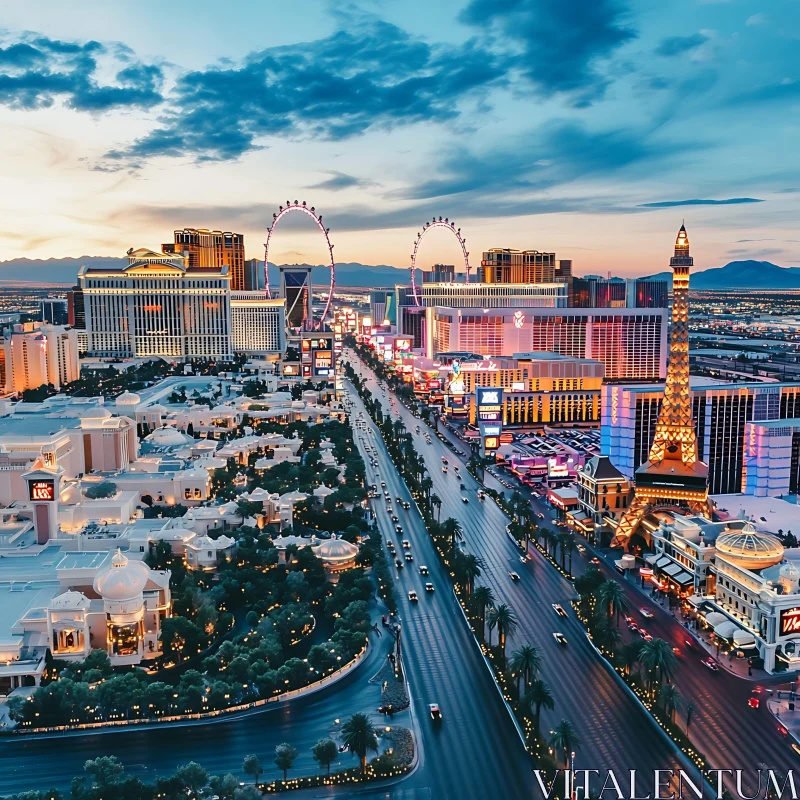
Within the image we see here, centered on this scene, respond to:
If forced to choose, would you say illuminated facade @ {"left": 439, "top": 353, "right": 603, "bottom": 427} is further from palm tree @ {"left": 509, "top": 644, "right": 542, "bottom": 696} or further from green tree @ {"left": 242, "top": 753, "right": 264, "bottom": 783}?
green tree @ {"left": 242, "top": 753, "right": 264, "bottom": 783}

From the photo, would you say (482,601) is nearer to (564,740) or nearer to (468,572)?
(468,572)

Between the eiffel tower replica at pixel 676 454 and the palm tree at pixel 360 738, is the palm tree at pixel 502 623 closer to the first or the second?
the palm tree at pixel 360 738

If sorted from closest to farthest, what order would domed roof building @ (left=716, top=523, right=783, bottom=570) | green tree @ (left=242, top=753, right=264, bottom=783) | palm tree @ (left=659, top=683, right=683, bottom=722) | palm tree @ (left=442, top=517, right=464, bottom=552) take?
1. green tree @ (left=242, top=753, right=264, bottom=783)
2. palm tree @ (left=659, top=683, right=683, bottom=722)
3. domed roof building @ (left=716, top=523, right=783, bottom=570)
4. palm tree @ (left=442, top=517, right=464, bottom=552)

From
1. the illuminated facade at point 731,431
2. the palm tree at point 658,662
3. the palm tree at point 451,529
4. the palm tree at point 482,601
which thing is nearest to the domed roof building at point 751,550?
the palm tree at point 658,662

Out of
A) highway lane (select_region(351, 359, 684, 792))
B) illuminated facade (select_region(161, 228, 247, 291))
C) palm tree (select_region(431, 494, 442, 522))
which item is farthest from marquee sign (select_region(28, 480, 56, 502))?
illuminated facade (select_region(161, 228, 247, 291))

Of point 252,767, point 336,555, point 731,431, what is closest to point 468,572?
point 336,555

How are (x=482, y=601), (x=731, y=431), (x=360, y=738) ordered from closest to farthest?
(x=360, y=738)
(x=482, y=601)
(x=731, y=431)

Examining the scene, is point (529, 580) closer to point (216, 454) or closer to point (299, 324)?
point (216, 454)

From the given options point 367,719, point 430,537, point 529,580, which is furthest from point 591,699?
point 430,537
